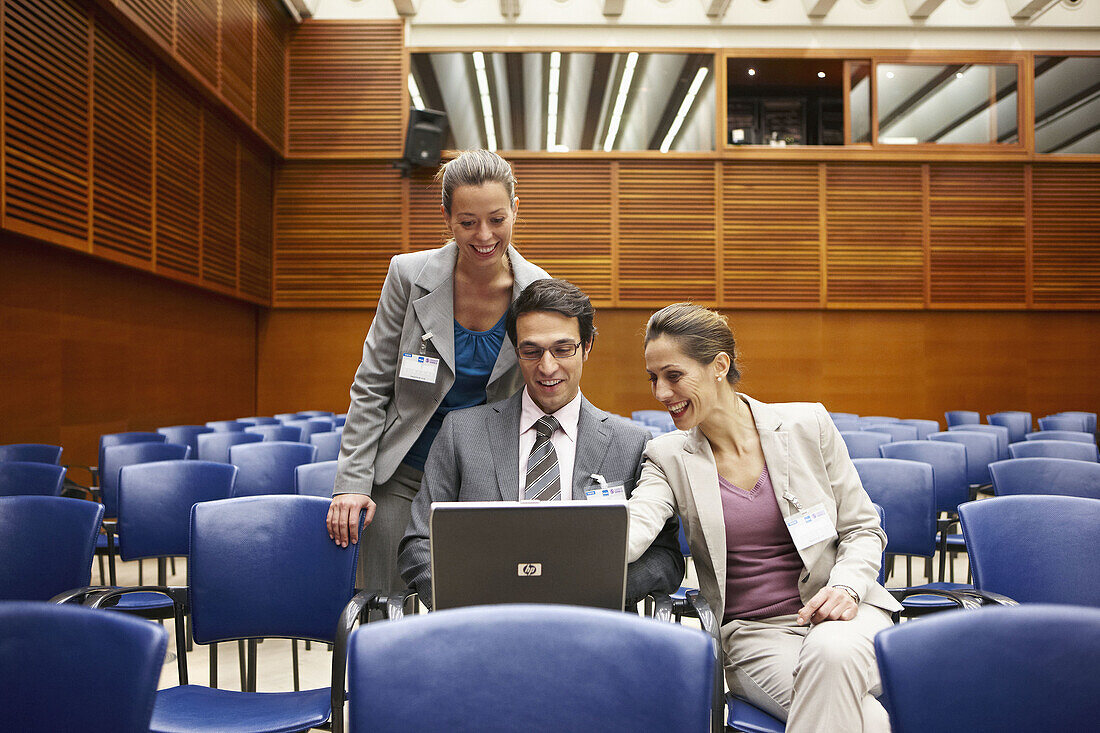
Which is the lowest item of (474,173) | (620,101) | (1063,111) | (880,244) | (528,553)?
(528,553)

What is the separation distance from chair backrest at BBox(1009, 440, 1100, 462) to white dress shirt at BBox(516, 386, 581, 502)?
3310 millimetres

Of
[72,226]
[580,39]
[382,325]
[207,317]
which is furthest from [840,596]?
[580,39]

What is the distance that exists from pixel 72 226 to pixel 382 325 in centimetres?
430

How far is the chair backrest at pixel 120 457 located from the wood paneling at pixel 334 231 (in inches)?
197

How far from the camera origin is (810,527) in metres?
1.71

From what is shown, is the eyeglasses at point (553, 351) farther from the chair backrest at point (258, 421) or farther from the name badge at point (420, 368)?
the chair backrest at point (258, 421)

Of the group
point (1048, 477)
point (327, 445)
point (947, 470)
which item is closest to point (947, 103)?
point (947, 470)

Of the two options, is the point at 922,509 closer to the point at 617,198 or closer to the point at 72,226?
the point at 72,226

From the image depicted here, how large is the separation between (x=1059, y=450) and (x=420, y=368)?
3706 millimetres

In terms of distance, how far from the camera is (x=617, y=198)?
8.88 meters

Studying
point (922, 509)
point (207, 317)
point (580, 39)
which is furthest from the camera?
point (580, 39)

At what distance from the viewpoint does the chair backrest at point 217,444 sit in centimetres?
444

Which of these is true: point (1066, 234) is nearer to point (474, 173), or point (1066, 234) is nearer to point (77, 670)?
point (474, 173)

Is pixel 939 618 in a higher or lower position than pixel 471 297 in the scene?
lower
